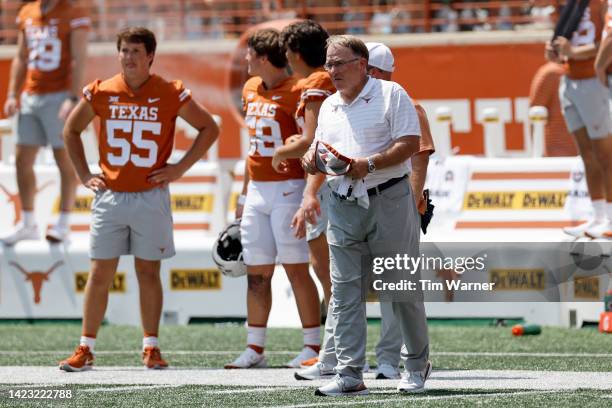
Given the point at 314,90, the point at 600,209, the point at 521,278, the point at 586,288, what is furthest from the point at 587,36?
the point at 314,90

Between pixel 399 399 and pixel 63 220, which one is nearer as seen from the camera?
pixel 399 399

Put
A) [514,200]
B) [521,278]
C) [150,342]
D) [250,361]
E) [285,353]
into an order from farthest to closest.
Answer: [514,200] → [521,278] → [285,353] → [150,342] → [250,361]

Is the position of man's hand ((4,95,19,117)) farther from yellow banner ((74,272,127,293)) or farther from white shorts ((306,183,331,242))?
white shorts ((306,183,331,242))

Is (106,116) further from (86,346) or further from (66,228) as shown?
(66,228)

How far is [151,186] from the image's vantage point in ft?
30.1

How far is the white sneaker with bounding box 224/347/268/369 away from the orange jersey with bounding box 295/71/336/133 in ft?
4.66

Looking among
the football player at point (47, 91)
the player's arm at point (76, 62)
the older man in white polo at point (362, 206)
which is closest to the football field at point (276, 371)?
the older man in white polo at point (362, 206)

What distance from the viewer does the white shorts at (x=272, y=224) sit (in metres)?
9.04

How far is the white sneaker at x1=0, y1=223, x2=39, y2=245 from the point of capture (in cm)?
1279

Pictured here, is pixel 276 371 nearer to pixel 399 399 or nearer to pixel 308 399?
pixel 308 399

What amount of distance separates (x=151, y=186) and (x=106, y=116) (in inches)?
20.0

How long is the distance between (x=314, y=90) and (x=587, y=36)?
12.9ft

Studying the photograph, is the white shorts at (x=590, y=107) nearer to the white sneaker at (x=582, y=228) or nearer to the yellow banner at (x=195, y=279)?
the white sneaker at (x=582, y=228)

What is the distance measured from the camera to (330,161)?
7.11 metres
